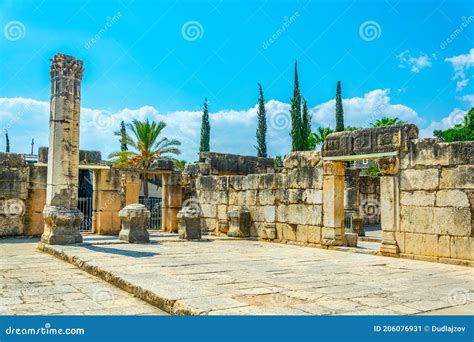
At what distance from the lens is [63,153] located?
1090 cm

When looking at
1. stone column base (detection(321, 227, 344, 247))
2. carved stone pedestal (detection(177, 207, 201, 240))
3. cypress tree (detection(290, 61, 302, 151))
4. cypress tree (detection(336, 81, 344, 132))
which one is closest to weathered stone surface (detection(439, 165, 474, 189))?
stone column base (detection(321, 227, 344, 247))

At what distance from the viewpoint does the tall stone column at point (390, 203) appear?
9719mm

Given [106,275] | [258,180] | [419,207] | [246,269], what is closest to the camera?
[106,275]

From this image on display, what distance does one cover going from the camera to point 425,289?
19.7 feet

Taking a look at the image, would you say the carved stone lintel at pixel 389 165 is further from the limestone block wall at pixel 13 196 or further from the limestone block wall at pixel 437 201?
the limestone block wall at pixel 13 196

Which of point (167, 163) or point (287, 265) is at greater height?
point (167, 163)

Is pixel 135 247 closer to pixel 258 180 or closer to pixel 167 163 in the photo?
pixel 258 180

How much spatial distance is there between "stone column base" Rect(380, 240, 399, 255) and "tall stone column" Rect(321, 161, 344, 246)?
1537 millimetres

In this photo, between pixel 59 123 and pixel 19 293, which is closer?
pixel 19 293

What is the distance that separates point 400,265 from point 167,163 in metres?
10.6

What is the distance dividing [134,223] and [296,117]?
25633mm

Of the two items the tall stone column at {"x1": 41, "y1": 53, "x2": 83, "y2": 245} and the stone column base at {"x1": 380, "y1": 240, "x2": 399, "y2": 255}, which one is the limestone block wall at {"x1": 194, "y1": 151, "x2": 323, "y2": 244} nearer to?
the stone column base at {"x1": 380, "y1": 240, "x2": 399, "y2": 255}

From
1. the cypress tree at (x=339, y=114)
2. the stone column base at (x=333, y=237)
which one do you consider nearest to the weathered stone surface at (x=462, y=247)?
the stone column base at (x=333, y=237)

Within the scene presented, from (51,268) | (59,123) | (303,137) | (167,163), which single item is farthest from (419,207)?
(303,137)
